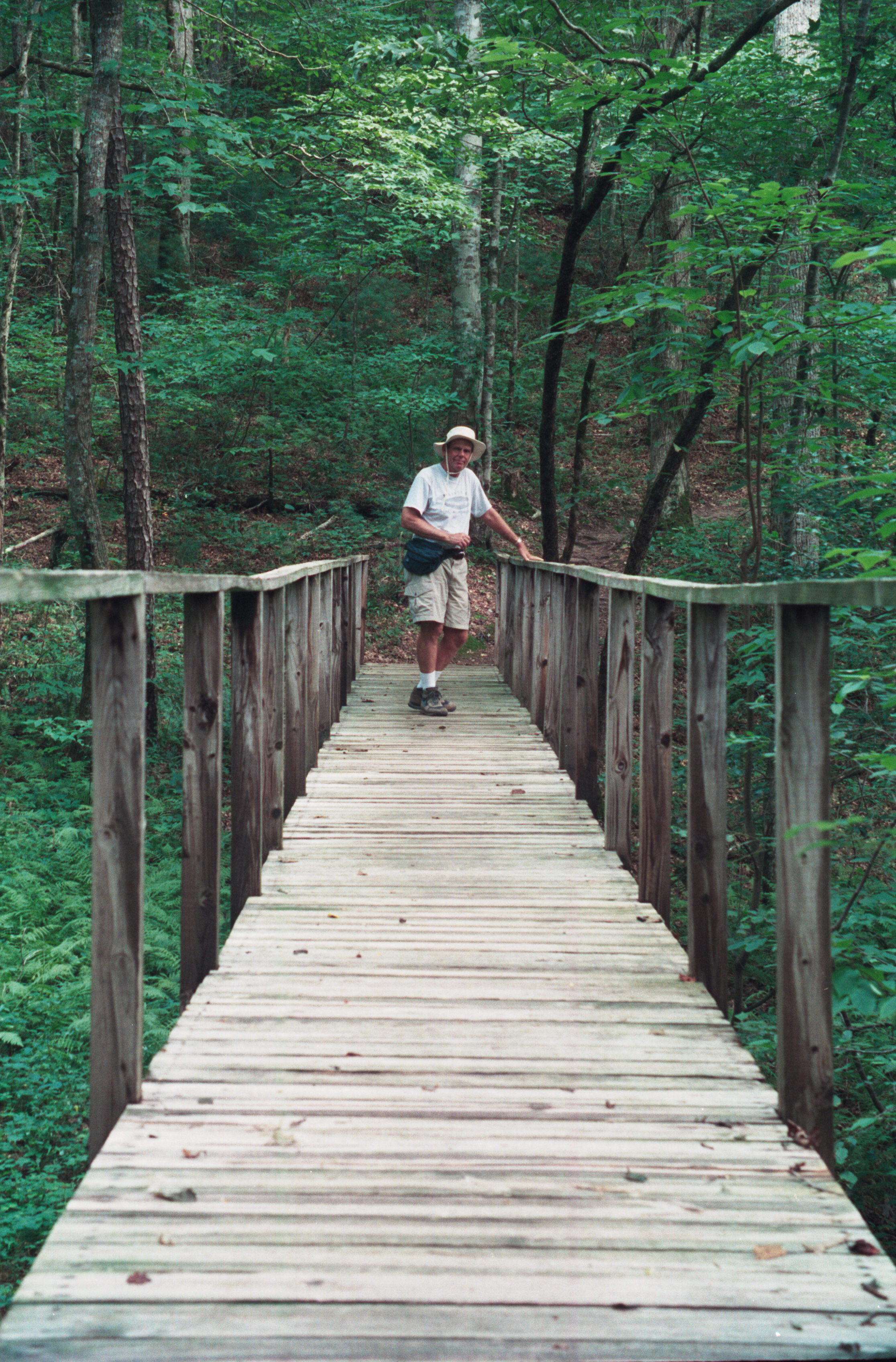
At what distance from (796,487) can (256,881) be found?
6113mm

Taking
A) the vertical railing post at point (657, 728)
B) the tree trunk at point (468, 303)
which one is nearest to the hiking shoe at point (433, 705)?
the vertical railing post at point (657, 728)

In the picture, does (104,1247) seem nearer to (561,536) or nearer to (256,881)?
(256,881)

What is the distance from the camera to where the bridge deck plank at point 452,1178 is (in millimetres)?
1768

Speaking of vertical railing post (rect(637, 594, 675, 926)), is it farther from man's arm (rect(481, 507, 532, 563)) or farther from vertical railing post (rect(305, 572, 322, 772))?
man's arm (rect(481, 507, 532, 563))

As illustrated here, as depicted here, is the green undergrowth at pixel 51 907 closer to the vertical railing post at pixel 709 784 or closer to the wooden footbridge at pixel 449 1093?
the wooden footbridge at pixel 449 1093

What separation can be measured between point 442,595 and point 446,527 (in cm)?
49

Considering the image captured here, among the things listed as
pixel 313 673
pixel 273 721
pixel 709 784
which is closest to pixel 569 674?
pixel 313 673

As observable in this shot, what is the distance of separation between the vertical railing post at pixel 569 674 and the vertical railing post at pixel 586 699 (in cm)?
5

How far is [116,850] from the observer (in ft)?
7.96

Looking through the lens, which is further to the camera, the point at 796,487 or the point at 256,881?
the point at 796,487

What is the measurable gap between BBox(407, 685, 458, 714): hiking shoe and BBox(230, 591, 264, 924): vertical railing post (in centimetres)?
444

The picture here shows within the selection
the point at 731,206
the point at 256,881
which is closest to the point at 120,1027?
the point at 256,881

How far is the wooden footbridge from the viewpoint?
5.91 ft

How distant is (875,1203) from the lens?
16.0 ft
